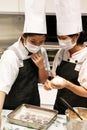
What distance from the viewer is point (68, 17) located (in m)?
1.28

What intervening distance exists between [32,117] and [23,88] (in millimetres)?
234

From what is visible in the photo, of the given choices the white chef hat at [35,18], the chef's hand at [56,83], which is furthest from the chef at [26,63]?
the chef's hand at [56,83]

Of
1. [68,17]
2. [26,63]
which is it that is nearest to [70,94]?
[26,63]

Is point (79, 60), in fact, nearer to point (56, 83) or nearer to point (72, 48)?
point (72, 48)

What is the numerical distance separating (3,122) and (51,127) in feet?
0.73

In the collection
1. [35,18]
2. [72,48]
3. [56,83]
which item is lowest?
[56,83]

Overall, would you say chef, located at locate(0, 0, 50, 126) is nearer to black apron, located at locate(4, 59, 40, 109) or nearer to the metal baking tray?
black apron, located at locate(4, 59, 40, 109)

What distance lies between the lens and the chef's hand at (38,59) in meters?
1.37

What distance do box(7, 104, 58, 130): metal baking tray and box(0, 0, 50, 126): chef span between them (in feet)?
0.35

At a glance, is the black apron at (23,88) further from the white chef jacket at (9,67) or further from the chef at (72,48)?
the chef at (72,48)

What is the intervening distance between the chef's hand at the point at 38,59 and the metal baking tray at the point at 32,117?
27 centimetres

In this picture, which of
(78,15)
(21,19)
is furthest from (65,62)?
(21,19)

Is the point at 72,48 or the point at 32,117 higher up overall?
the point at 72,48

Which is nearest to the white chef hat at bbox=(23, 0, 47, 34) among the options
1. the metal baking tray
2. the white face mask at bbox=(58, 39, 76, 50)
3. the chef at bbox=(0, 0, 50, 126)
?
the chef at bbox=(0, 0, 50, 126)
